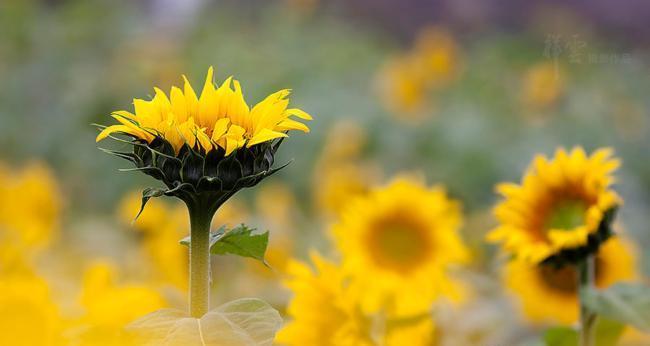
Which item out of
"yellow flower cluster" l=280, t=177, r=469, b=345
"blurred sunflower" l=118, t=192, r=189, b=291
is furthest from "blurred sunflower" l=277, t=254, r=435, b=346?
"blurred sunflower" l=118, t=192, r=189, b=291

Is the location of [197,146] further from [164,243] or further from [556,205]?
[164,243]

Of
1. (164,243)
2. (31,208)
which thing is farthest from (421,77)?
(164,243)

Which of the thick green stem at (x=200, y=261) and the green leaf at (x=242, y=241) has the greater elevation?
the green leaf at (x=242, y=241)

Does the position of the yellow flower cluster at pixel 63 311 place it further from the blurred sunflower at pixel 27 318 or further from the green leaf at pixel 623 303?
the green leaf at pixel 623 303

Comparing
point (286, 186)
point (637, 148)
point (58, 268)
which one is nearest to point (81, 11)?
point (286, 186)

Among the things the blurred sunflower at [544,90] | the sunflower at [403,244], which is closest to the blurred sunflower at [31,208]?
the sunflower at [403,244]

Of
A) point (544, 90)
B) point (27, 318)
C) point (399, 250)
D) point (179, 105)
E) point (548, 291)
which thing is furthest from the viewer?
point (544, 90)

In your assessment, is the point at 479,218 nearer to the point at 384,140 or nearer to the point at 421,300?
the point at 421,300
